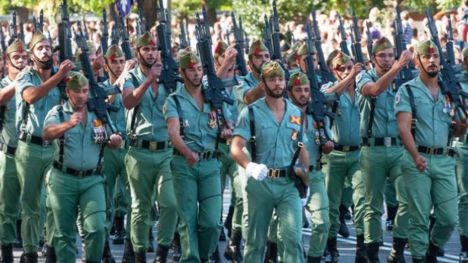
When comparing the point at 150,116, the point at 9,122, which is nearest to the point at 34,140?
the point at 9,122

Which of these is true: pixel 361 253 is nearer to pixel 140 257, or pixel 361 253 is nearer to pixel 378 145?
pixel 378 145

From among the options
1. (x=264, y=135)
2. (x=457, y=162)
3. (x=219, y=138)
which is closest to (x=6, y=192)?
(x=219, y=138)

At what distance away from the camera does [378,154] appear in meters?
15.0

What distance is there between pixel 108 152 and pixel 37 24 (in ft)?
6.23

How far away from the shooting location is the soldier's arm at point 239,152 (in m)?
12.4

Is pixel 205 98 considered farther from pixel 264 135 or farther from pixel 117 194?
pixel 117 194

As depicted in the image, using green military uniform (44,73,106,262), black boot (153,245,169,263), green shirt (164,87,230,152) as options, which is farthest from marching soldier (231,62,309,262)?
black boot (153,245,169,263)

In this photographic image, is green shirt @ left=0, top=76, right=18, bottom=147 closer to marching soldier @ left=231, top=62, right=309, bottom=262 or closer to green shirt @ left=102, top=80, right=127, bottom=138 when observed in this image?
green shirt @ left=102, top=80, right=127, bottom=138

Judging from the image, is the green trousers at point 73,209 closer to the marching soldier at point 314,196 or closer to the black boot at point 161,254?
the black boot at point 161,254

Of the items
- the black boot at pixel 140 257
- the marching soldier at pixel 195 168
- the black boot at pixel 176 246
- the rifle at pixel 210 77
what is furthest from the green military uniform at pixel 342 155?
the marching soldier at pixel 195 168

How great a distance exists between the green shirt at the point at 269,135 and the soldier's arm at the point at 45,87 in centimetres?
167

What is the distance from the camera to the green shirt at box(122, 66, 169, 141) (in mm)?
14695

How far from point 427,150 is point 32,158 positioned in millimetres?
3531

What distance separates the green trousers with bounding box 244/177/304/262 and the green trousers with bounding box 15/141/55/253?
2.45m
